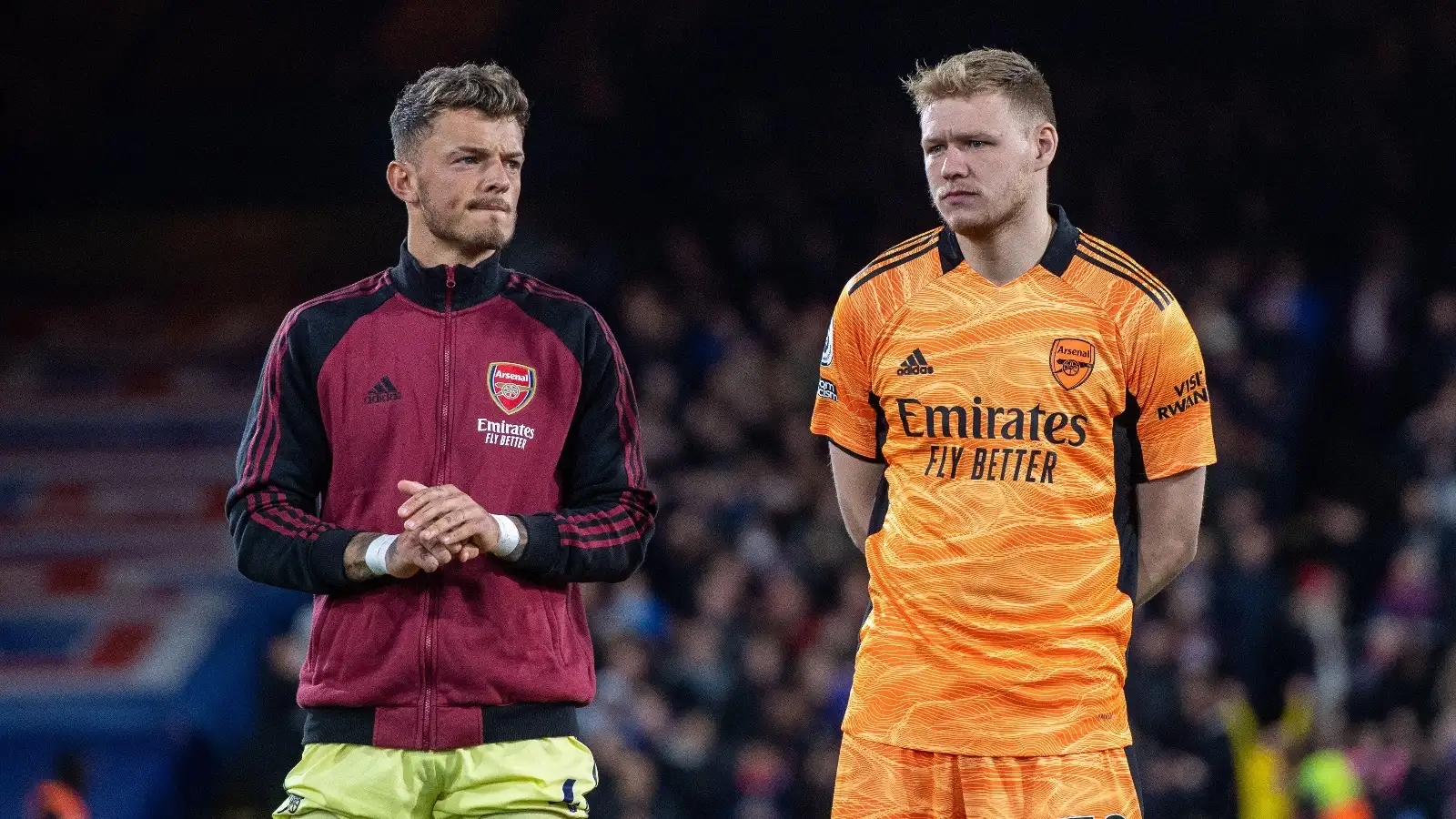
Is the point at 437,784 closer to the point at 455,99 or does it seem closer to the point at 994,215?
the point at 455,99

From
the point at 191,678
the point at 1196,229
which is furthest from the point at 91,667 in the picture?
the point at 1196,229

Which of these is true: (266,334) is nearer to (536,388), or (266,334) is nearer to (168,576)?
(168,576)

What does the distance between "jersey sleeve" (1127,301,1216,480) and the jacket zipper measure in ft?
4.79

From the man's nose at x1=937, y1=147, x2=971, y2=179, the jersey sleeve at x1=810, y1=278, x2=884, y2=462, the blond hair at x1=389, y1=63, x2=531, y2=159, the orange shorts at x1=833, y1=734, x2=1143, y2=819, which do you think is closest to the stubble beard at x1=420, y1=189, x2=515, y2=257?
the blond hair at x1=389, y1=63, x2=531, y2=159

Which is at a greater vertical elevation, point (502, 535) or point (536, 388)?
point (536, 388)

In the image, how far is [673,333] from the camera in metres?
12.1

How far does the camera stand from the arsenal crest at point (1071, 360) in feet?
13.2

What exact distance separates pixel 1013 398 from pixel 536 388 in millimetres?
1008

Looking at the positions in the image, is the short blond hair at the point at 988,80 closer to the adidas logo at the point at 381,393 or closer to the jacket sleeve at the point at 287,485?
the adidas logo at the point at 381,393

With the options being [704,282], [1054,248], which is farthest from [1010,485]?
[704,282]

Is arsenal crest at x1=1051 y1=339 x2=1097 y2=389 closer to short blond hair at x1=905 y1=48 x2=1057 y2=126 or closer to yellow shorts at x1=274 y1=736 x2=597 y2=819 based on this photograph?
short blond hair at x1=905 y1=48 x2=1057 y2=126

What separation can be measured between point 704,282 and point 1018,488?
8.95 meters

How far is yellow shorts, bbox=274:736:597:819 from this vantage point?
3629mm

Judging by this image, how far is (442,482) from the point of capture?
3.72 meters
